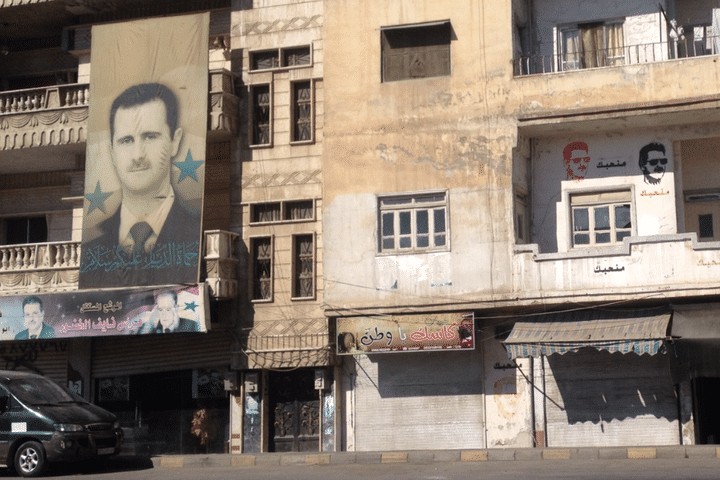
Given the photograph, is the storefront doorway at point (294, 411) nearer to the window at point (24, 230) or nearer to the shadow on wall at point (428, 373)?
the shadow on wall at point (428, 373)

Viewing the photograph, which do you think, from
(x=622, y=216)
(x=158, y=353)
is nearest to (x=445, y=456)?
(x=622, y=216)

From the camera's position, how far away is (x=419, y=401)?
21719 millimetres

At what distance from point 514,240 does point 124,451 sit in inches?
388

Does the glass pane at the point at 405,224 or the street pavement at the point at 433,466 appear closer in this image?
the street pavement at the point at 433,466

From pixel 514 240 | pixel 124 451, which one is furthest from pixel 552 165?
pixel 124 451

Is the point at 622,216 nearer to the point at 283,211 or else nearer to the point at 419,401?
the point at 419,401

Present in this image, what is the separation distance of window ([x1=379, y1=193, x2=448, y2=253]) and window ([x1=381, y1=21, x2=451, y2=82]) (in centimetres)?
258

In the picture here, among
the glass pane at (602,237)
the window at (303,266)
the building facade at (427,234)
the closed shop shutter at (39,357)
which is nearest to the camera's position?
the building facade at (427,234)

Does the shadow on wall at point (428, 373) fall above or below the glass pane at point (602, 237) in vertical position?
below

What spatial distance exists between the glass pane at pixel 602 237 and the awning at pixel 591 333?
172 centimetres

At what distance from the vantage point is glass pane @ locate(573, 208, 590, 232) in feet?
70.3

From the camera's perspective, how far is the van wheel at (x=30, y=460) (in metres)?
17.0

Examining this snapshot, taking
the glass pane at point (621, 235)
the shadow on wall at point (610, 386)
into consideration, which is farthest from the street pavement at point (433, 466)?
the glass pane at point (621, 235)

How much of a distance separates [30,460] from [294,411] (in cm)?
668
